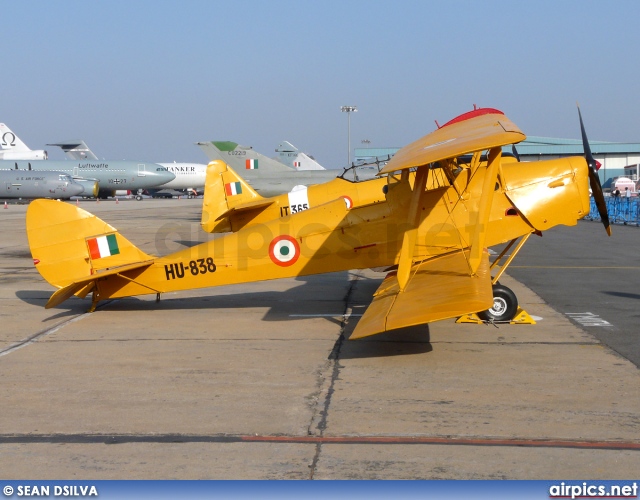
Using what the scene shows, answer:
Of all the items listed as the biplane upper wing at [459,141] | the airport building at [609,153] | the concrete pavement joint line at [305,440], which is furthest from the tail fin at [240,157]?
the airport building at [609,153]

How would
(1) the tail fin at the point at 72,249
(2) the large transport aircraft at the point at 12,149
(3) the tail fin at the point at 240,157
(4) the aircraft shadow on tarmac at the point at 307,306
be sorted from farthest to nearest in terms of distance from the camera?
(2) the large transport aircraft at the point at 12,149, (3) the tail fin at the point at 240,157, (1) the tail fin at the point at 72,249, (4) the aircraft shadow on tarmac at the point at 307,306

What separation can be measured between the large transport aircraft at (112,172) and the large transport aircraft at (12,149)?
1097cm

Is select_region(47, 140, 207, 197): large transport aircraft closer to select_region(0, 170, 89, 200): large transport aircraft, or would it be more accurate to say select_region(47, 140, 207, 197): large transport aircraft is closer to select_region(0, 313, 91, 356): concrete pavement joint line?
select_region(0, 170, 89, 200): large transport aircraft

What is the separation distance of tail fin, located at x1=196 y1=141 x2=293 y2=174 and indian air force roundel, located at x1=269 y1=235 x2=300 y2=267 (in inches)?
691

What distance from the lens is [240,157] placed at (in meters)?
28.1

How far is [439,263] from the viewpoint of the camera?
9.19 metres

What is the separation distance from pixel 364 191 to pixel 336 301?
117 inches

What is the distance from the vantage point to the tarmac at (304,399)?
15.9 ft

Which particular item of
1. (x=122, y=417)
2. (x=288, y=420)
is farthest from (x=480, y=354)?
(x=122, y=417)

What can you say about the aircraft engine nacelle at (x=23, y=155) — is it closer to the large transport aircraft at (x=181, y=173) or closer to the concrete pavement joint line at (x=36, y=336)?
the large transport aircraft at (x=181, y=173)

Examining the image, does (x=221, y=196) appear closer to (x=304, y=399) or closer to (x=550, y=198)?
(x=550, y=198)

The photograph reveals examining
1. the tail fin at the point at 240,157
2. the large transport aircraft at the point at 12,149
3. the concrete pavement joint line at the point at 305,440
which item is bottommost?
the concrete pavement joint line at the point at 305,440

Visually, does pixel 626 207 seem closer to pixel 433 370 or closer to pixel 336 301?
pixel 336 301

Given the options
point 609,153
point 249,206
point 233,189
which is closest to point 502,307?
point 249,206
